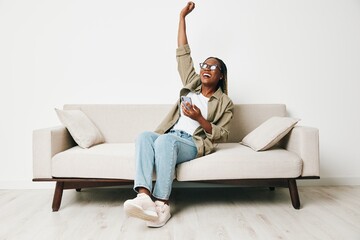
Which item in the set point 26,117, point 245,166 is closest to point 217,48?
point 245,166

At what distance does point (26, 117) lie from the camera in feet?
9.71

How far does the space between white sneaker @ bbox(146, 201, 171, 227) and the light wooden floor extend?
0.04 m

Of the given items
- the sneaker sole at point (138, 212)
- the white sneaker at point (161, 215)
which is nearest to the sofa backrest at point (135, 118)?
the white sneaker at point (161, 215)

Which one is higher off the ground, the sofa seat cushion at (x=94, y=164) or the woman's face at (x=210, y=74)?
the woman's face at (x=210, y=74)

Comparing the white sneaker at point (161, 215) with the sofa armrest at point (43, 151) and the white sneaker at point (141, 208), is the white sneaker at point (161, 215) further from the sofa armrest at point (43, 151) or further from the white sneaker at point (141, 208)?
the sofa armrest at point (43, 151)

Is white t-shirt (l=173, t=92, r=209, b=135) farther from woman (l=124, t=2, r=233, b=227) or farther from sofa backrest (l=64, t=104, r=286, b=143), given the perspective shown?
sofa backrest (l=64, t=104, r=286, b=143)

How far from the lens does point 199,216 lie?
2.10 meters

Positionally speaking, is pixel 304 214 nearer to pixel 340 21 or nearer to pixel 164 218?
pixel 164 218

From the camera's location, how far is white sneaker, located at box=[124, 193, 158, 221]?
1.76 m

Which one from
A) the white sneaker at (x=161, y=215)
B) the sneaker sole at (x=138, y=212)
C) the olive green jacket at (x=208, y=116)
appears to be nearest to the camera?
the sneaker sole at (x=138, y=212)

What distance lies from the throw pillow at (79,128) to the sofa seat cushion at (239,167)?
74 centimetres

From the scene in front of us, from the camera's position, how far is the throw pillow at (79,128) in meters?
2.38

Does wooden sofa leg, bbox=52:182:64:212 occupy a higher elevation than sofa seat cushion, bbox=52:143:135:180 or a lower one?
lower

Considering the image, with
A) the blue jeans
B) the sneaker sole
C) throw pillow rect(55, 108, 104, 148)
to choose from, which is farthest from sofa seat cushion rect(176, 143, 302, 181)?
throw pillow rect(55, 108, 104, 148)
